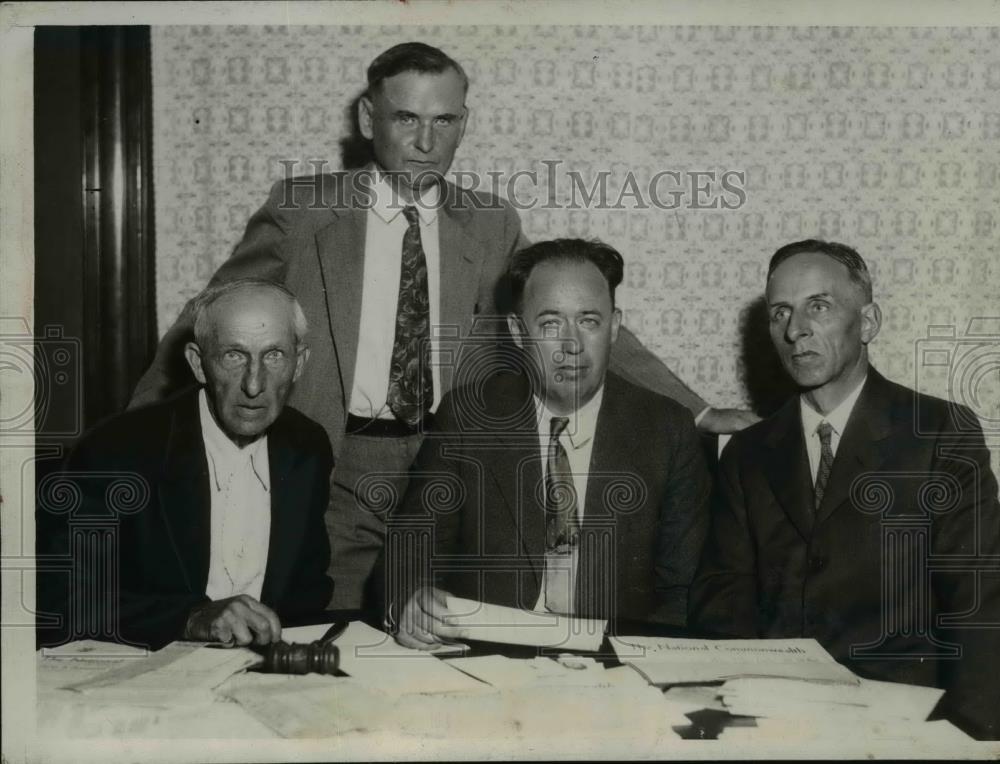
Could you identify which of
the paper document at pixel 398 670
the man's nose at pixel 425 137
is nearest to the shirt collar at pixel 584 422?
the paper document at pixel 398 670

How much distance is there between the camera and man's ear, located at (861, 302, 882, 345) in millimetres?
2762

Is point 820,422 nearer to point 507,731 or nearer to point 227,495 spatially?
point 507,731

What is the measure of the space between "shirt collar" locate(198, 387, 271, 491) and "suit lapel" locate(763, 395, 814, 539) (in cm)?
133

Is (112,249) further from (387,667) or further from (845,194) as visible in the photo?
(845,194)

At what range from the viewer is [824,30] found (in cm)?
279

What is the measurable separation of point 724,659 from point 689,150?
4.43 ft

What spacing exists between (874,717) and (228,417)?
184 cm

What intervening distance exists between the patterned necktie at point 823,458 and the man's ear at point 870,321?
0.26m

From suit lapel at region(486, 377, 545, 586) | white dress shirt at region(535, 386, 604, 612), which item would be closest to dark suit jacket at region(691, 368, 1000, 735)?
white dress shirt at region(535, 386, 604, 612)

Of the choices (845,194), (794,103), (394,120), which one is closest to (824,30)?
(794,103)

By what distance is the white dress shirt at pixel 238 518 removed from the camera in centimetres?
274

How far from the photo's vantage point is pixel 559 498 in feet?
8.99

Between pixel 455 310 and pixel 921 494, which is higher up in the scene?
pixel 455 310

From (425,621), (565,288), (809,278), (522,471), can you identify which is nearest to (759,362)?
(809,278)
